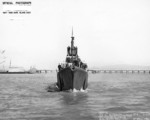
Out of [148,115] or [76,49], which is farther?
[76,49]

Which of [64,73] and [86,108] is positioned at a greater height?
[64,73]

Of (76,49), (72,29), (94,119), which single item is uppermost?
(72,29)

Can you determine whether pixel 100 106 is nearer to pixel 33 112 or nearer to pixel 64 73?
pixel 33 112

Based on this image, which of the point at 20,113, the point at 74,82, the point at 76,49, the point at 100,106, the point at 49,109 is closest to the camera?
the point at 20,113

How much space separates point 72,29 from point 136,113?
1472 inches

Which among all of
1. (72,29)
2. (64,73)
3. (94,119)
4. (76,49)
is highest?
(72,29)

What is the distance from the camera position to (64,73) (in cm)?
5581

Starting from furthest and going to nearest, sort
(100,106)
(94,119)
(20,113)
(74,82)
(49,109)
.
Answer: (74,82)
(100,106)
(49,109)
(20,113)
(94,119)

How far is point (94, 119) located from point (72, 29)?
39826 mm

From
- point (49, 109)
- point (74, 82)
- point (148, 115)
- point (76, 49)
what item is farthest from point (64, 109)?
point (76, 49)

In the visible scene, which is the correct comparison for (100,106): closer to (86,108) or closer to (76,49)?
(86,108)

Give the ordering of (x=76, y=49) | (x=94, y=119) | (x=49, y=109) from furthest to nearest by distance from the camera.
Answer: (x=76, y=49) < (x=49, y=109) < (x=94, y=119)

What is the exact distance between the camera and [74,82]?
181 feet

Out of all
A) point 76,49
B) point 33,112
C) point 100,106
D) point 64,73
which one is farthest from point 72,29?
point 33,112
